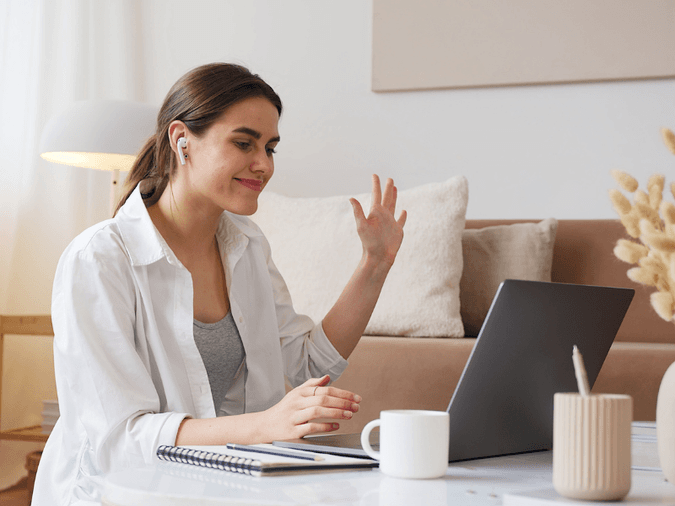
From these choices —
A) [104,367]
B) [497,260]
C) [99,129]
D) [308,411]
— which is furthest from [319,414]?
[99,129]

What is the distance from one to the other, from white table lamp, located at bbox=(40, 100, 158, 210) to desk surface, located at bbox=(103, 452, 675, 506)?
182 centimetres

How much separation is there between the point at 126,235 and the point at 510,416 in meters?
0.69

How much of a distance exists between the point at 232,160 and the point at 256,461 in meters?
0.77

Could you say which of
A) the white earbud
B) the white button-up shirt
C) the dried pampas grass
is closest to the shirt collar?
the white button-up shirt

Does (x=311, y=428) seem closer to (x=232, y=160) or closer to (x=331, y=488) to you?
(x=331, y=488)

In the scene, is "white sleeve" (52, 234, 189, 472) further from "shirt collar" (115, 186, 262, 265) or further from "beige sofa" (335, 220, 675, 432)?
"beige sofa" (335, 220, 675, 432)

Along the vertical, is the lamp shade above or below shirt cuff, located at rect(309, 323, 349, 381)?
above

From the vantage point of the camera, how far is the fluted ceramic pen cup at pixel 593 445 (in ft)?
1.79

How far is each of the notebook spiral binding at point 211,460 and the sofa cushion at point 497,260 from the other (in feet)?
5.32

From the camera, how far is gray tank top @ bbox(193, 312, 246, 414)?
1.29 metres

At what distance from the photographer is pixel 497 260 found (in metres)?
2.29

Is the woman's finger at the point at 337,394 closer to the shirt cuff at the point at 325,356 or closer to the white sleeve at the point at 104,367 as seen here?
the white sleeve at the point at 104,367

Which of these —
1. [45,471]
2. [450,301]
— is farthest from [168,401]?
[450,301]

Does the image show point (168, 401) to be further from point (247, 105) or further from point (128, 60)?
point (128, 60)
